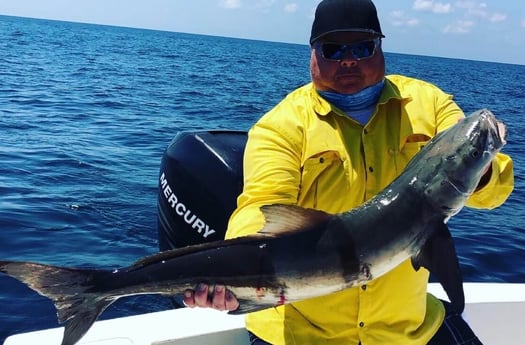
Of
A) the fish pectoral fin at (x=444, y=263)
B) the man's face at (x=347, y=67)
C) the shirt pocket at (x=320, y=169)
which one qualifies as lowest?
the fish pectoral fin at (x=444, y=263)

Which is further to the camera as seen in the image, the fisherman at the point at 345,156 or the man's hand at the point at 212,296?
the fisherman at the point at 345,156

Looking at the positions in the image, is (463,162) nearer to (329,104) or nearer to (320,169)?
(320,169)

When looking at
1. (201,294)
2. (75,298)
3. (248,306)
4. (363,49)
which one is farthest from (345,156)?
(75,298)

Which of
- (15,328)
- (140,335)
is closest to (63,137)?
(15,328)

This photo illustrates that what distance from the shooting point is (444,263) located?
251cm

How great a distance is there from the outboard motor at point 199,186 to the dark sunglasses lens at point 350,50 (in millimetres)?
2030

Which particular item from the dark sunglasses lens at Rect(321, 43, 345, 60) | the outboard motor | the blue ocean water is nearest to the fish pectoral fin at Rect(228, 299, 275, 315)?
the dark sunglasses lens at Rect(321, 43, 345, 60)

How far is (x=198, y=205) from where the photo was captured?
5.13 meters

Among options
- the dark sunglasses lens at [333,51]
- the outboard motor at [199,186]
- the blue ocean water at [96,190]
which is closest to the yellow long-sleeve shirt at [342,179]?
the dark sunglasses lens at [333,51]

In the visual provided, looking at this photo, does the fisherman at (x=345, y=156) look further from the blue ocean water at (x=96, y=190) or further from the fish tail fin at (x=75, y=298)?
the blue ocean water at (x=96, y=190)

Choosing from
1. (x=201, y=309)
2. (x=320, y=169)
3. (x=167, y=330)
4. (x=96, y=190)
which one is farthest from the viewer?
(x=96, y=190)

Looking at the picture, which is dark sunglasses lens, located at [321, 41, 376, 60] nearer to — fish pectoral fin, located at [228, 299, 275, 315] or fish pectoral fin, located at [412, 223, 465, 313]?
fish pectoral fin, located at [412, 223, 465, 313]

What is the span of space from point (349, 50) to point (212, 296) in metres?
1.47

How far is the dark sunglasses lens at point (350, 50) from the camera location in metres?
3.10
